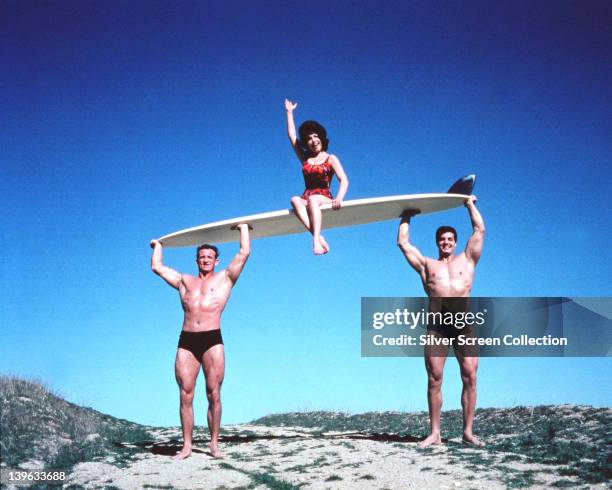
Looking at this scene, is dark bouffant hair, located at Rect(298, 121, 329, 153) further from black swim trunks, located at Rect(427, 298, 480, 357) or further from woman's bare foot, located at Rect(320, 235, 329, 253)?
black swim trunks, located at Rect(427, 298, 480, 357)

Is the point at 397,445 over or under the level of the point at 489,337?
under

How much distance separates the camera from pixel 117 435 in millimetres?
8266

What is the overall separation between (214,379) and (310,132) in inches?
132

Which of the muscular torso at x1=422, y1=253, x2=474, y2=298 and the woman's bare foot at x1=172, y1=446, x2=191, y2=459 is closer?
the woman's bare foot at x1=172, y1=446, x2=191, y2=459

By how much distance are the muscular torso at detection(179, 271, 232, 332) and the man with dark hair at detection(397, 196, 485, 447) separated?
7.68 ft

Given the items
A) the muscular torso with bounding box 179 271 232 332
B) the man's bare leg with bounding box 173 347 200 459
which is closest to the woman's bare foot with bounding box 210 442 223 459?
the man's bare leg with bounding box 173 347 200 459

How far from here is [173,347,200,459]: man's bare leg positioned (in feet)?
21.6

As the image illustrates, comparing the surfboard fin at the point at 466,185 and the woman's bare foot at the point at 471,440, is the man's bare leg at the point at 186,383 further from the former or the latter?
the surfboard fin at the point at 466,185

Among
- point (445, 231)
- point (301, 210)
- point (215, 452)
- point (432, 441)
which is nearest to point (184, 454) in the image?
point (215, 452)

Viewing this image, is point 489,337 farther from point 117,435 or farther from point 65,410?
point 65,410

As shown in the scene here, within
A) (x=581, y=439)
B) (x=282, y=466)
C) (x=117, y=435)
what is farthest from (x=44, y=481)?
(x=581, y=439)

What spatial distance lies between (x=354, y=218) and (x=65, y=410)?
4928 mm

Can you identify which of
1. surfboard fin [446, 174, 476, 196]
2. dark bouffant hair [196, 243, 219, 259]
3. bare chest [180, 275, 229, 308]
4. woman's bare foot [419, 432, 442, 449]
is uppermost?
surfboard fin [446, 174, 476, 196]

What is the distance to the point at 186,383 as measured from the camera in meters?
6.60
